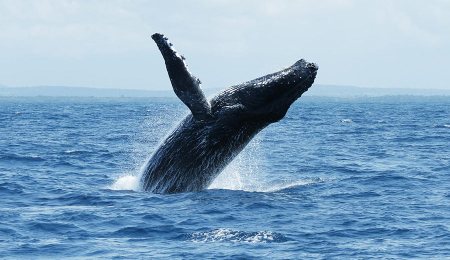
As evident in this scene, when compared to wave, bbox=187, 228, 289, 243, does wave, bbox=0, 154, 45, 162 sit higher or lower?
lower

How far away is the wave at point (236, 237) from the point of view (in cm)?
1082

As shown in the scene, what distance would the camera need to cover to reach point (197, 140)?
13.6m

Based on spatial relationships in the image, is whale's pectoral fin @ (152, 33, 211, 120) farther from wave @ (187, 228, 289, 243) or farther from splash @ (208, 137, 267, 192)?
splash @ (208, 137, 267, 192)

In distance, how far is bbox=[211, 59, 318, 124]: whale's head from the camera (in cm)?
1334

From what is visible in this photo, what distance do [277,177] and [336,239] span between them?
780cm

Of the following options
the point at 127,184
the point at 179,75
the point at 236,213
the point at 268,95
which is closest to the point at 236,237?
the point at 236,213

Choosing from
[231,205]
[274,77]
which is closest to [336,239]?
[231,205]

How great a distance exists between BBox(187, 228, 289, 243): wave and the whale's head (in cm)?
281

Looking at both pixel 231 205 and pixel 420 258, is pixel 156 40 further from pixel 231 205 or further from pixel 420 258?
pixel 420 258

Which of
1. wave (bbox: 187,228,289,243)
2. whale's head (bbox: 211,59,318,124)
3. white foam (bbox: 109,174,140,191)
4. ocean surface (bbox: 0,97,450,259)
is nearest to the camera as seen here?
ocean surface (bbox: 0,97,450,259)

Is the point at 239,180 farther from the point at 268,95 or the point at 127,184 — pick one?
the point at 268,95

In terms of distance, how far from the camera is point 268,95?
44.1 feet

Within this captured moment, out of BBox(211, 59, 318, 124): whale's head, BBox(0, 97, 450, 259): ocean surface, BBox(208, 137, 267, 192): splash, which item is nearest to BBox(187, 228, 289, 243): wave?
BBox(0, 97, 450, 259): ocean surface

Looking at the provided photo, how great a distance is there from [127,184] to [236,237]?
5.14 m
